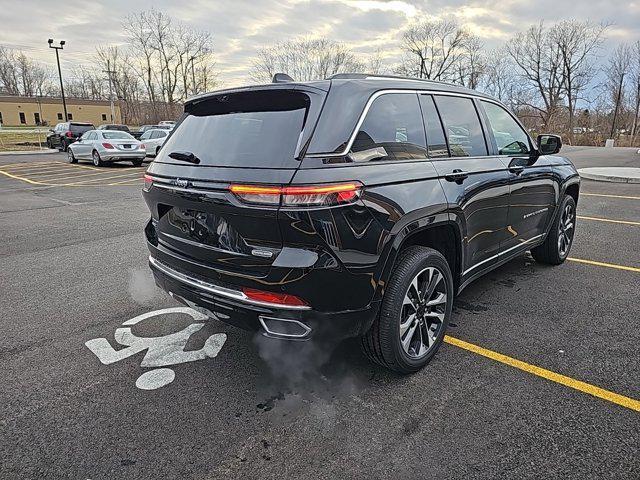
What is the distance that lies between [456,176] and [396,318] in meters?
1.14

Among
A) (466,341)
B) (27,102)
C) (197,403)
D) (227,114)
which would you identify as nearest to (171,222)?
(227,114)

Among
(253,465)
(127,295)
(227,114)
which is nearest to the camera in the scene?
(253,465)

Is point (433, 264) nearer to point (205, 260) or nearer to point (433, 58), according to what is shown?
point (205, 260)

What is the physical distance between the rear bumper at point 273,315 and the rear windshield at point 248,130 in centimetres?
75

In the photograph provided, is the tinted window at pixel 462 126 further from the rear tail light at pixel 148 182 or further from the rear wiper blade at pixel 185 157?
the rear tail light at pixel 148 182

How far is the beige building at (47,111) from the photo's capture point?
242 ft

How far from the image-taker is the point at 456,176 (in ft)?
10.2

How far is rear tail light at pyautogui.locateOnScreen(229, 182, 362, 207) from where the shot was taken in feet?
7.28

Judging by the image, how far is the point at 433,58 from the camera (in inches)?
2411

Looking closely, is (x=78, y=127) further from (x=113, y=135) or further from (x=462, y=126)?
(x=462, y=126)

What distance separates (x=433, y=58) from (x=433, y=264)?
65348mm

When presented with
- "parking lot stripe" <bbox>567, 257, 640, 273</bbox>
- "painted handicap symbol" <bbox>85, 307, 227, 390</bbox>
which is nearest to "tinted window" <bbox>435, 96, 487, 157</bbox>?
"painted handicap symbol" <bbox>85, 307, 227, 390</bbox>

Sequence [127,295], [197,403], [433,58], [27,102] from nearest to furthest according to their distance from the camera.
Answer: [197,403], [127,295], [433,58], [27,102]

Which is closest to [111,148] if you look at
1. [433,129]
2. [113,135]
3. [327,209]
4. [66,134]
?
[113,135]
